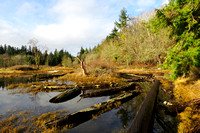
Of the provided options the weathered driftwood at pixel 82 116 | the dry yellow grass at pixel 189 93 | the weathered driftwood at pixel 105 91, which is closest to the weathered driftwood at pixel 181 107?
the dry yellow grass at pixel 189 93

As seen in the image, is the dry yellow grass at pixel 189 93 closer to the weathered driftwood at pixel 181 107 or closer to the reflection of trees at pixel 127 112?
the weathered driftwood at pixel 181 107

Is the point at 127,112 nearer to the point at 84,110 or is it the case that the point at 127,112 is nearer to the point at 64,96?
the point at 84,110

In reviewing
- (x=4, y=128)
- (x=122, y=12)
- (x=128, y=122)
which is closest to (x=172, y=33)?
(x=128, y=122)

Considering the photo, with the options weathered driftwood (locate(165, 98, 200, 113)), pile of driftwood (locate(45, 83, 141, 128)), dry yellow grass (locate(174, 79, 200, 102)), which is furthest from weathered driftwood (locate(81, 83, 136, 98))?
weathered driftwood (locate(165, 98, 200, 113))

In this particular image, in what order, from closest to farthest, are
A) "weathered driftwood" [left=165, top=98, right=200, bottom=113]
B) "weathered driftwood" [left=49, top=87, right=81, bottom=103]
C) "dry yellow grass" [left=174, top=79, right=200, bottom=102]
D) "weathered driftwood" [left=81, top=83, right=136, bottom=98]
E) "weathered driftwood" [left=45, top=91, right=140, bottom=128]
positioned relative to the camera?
1. "weathered driftwood" [left=45, top=91, right=140, bottom=128]
2. "weathered driftwood" [left=165, top=98, right=200, bottom=113]
3. "dry yellow grass" [left=174, top=79, right=200, bottom=102]
4. "weathered driftwood" [left=49, top=87, right=81, bottom=103]
5. "weathered driftwood" [left=81, top=83, right=136, bottom=98]

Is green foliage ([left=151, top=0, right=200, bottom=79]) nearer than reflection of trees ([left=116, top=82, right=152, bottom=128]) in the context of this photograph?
No

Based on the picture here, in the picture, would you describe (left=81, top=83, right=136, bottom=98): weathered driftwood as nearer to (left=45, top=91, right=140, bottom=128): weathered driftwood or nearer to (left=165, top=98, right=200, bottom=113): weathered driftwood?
(left=45, top=91, right=140, bottom=128): weathered driftwood

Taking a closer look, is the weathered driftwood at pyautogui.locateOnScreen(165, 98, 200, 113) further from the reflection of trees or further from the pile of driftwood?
the pile of driftwood

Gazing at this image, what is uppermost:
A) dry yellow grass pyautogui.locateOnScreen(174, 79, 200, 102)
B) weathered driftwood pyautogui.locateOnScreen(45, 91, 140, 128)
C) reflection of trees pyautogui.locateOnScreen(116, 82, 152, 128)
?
dry yellow grass pyautogui.locateOnScreen(174, 79, 200, 102)

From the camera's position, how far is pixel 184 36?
6078mm

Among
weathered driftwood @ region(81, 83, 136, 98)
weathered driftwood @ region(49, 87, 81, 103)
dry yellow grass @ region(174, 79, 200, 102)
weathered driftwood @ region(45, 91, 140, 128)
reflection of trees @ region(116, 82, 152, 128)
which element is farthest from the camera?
weathered driftwood @ region(81, 83, 136, 98)

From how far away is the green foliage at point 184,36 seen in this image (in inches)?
212

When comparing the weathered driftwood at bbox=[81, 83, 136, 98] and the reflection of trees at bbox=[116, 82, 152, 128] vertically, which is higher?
the weathered driftwood at bbox=[81, 83, 136, 98]

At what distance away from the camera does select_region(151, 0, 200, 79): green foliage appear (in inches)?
212
